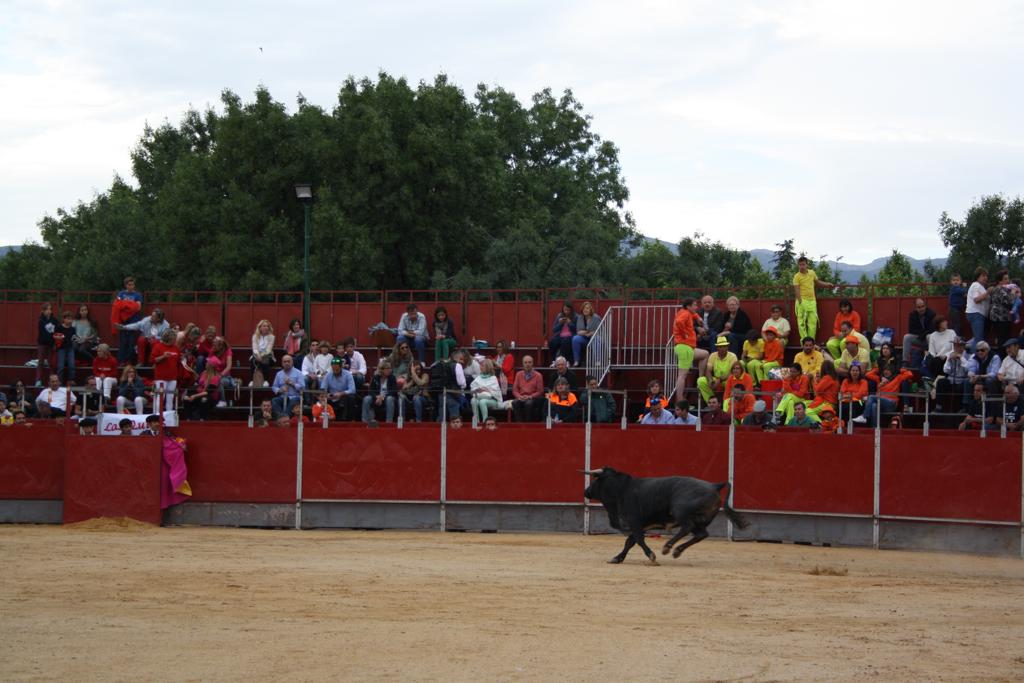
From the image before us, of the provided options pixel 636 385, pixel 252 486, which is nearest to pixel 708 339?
pixel 636 385

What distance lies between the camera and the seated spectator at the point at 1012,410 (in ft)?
63.6

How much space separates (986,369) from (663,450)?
490 cm

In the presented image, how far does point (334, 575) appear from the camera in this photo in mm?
15742

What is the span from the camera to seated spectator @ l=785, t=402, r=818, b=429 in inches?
829

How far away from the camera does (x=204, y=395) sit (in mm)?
23922

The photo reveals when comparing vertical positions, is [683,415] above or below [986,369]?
below

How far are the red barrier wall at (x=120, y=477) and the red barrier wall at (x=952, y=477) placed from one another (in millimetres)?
11087

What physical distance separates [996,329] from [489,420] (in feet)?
26.5

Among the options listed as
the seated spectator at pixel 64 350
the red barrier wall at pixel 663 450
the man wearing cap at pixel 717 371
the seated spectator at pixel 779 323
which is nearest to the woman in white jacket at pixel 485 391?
the red barrier wall at pixel 663 450

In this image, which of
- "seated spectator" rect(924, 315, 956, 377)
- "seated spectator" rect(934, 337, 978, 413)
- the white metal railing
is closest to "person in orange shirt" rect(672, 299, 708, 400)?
the white metal railing

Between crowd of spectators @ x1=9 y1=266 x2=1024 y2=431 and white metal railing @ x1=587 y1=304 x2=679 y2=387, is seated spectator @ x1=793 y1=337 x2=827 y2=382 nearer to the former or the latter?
crowd of spectators @ x1=9 y1=266 x2=1024 y2=431

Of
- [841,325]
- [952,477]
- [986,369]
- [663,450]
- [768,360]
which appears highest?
[841,325]

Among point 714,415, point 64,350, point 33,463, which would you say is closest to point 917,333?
point 714,415

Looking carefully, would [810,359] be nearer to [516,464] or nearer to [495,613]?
[516,464]
